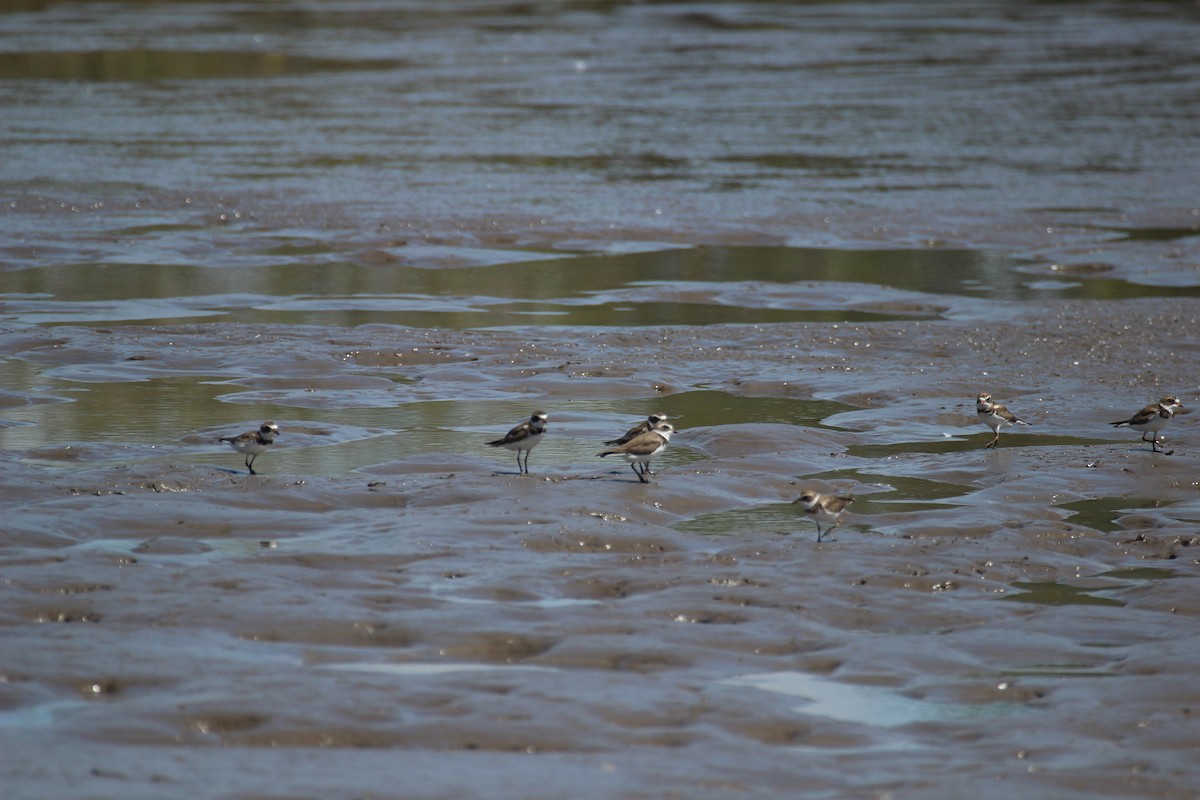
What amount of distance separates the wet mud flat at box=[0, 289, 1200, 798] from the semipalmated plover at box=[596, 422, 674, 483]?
200 millimetres

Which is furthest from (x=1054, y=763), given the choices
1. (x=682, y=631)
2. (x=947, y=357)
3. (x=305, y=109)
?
(x=305, y=109)

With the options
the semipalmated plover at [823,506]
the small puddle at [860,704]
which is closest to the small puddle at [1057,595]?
the semipalmated plover at [823,506]

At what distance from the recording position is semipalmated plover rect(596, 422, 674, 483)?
13086mm

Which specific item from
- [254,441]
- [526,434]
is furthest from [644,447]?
[254,441]

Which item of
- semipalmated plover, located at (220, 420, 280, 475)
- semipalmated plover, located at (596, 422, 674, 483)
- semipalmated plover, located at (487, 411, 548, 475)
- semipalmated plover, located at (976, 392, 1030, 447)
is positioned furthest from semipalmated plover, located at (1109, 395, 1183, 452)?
semipalmated plover, located at (220, 420, 280, 475)

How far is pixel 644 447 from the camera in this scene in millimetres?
13125

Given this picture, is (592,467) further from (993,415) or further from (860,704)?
(860,704)

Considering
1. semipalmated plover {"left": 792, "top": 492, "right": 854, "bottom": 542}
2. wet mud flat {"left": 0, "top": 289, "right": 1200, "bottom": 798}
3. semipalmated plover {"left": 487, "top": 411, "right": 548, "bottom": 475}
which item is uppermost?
semipalmated plover {"left": 487, "top": 411, "right": 548, "bottom": 475}

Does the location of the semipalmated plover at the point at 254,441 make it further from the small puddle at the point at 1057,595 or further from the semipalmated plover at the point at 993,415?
the semipalmated plover at the point at 993,415

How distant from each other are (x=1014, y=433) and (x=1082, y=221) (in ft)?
46.5

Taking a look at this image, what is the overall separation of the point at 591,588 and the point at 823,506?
1.93m

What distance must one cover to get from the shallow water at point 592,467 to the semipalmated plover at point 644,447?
0.20m

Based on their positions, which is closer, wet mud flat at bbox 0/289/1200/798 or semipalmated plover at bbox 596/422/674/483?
wet mud flat at bbox 0/289/1200/798

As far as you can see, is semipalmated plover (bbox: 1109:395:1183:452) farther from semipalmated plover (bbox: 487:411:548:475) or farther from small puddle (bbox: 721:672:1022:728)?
small puddle (bbox: 721:672:1022:728)
